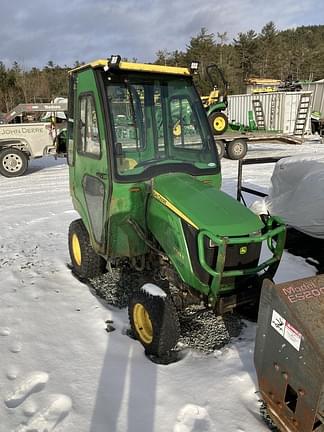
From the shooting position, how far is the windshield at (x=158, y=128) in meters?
3.18

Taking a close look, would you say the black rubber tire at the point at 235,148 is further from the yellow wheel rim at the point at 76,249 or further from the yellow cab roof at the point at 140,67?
the yellow cab roof at the point at 140,67

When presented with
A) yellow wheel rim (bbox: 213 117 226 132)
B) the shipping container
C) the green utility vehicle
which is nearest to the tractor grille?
the green utility vehicle

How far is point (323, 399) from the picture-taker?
71.2 inches

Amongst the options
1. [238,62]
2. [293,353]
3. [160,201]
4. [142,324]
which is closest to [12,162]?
[160,201]

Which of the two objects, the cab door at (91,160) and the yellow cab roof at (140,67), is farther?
the cab door at (91,160)

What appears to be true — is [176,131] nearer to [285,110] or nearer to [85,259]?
[85,259]

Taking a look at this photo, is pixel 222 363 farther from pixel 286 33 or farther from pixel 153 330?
pixel 286 33

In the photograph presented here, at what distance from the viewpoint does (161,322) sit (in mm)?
2697

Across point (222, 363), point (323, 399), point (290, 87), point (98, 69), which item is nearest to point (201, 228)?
point (222, 363)

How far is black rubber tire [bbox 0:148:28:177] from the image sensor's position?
10.2 metres

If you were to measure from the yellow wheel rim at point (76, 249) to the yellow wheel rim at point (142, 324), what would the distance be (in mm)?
1362

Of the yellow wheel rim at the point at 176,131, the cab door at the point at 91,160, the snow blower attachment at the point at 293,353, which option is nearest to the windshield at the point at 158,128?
the yellow wheel rim at the point at 176,131

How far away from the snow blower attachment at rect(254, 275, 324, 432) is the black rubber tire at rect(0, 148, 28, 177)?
373 inches

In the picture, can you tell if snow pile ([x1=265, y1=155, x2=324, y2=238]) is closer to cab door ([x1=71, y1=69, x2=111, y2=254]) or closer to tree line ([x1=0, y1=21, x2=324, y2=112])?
cab door ([x1=71, y1=69, x2=111, y2=254])
